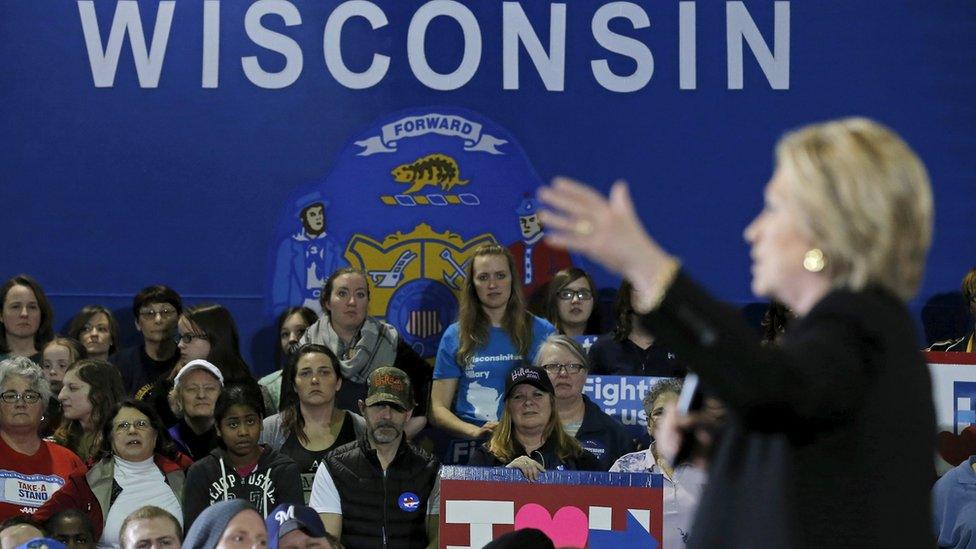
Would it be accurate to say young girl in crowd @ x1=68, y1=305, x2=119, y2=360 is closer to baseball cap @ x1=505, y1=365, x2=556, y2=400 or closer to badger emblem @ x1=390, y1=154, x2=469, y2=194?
badger emblem @ x1=390, y1=154, x2=469, y2=194

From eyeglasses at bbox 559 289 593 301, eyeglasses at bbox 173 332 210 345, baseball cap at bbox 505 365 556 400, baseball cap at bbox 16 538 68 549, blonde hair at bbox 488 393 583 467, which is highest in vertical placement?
eyeglasses at bbox 559 289 593 301

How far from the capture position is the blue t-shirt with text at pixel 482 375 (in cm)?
662

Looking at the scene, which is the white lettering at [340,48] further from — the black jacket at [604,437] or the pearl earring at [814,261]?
the pearl earring at [814,261]

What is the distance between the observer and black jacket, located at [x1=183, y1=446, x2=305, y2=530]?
5895mm

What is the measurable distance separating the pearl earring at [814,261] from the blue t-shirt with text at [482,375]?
16.4 feet

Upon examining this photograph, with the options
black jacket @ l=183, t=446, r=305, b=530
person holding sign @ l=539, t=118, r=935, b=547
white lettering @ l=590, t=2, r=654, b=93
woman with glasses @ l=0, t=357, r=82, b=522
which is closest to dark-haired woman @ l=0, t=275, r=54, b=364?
woman with glasses @ l=0, t=357, r=82, b=522

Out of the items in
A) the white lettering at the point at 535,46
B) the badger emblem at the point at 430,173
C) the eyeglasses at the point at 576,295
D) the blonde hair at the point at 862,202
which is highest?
the white lettering at the point at 535,46

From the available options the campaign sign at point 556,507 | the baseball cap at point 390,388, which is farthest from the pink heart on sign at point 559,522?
the baseball cap at point 390,388

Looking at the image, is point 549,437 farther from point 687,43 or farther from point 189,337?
point 687,43

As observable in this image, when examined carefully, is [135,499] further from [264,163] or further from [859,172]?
[859,172]

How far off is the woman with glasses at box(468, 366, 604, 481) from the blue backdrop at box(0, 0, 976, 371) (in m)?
2.30

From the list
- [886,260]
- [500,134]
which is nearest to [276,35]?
[500,134]

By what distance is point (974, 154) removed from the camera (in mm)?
8258

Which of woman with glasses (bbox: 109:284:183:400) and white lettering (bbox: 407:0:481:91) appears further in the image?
white lettering (bbox: 407:0:481:91)
